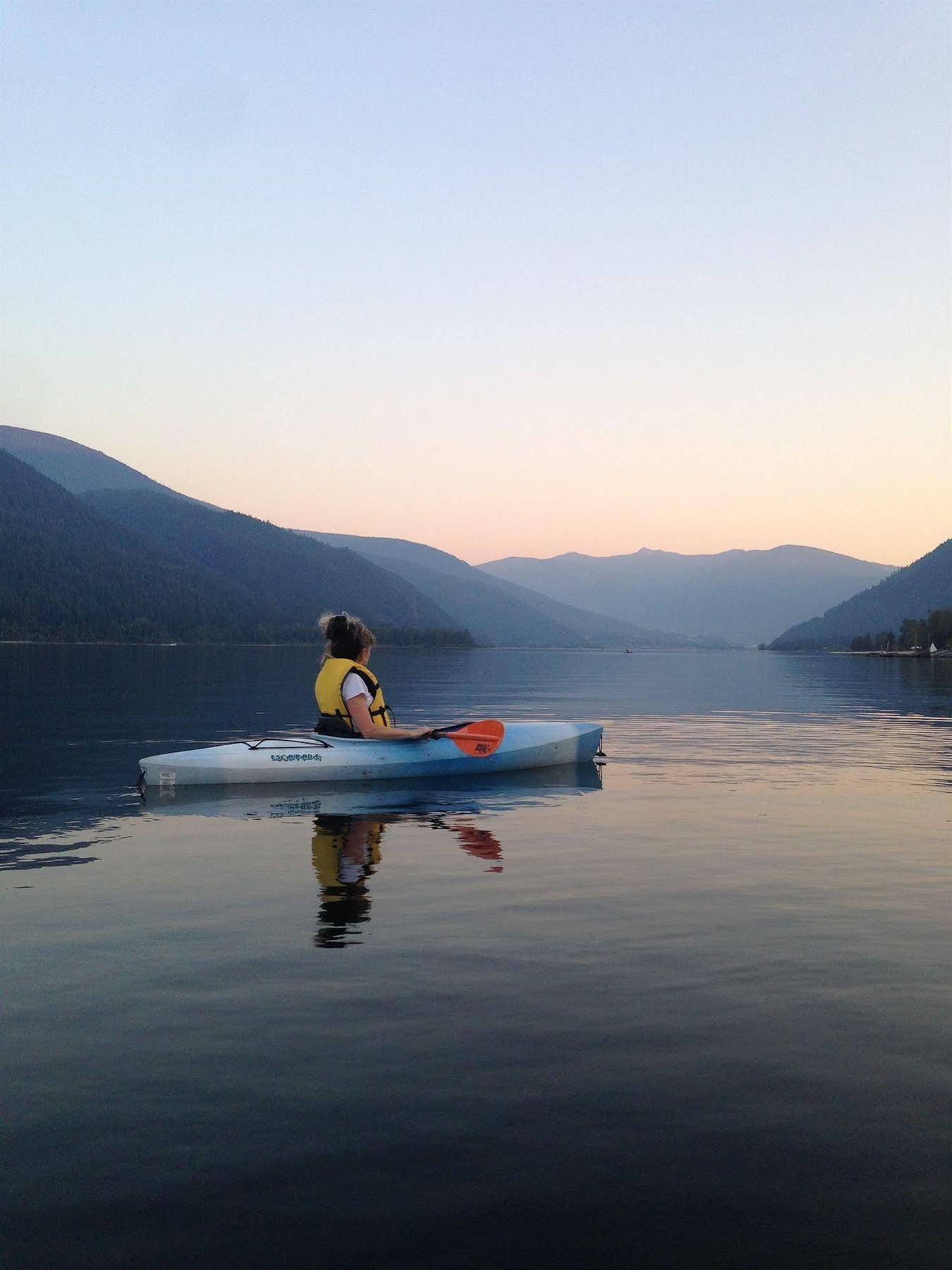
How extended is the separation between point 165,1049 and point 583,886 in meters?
6.63

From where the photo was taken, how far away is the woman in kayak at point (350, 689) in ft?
63.5

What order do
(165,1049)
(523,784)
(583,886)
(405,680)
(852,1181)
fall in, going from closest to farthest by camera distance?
(852,1181) < (165,1049) < (583,886) < (523,784) < (405,680)

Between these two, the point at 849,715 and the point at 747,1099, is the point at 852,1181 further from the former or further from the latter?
the point at 849,715

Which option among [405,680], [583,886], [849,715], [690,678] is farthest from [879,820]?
[690,678]

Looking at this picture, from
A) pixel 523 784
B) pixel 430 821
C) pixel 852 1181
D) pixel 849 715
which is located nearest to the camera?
pixel 852 1181

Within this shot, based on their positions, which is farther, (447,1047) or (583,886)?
(583,886)

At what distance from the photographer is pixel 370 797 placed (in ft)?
67.9

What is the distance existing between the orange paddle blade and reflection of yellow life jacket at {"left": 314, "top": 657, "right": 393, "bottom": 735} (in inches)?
67.7

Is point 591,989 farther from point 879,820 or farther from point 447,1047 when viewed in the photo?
point 879,820

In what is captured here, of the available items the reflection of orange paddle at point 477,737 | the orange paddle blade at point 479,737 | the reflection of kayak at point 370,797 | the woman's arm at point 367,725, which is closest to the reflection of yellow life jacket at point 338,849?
the reflection of kayak at point 370,797

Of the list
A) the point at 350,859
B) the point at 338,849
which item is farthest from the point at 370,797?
the point at 350,859

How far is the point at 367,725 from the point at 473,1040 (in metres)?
13.4

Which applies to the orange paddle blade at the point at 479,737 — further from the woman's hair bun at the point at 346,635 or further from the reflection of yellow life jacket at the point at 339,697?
the woman's hair bun at the point at 346,635

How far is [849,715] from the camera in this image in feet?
154
